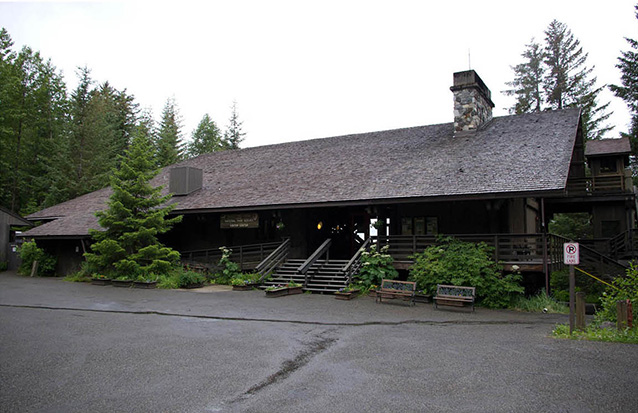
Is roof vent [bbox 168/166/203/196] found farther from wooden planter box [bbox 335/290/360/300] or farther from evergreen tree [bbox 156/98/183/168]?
evergreen tree [bbox 156/98/183/168]

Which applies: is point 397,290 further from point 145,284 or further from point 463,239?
point 145,284

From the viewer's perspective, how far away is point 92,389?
5.38m

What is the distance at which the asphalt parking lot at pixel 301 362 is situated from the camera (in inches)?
196

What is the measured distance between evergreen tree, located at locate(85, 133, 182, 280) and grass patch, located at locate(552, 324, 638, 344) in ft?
44.8

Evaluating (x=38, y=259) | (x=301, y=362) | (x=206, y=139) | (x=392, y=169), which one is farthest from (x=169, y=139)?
(x=301, y=362)

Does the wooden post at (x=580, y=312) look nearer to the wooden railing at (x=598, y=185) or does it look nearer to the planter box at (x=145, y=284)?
the planter box at (x=145, y=284)

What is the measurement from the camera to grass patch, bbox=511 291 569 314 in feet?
38.3

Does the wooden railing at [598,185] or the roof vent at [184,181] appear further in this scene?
the wooden railing at [598,185]

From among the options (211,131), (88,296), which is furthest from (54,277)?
(211,131)

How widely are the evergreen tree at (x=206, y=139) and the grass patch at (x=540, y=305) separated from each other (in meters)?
39.1

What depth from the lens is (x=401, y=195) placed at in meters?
14.4

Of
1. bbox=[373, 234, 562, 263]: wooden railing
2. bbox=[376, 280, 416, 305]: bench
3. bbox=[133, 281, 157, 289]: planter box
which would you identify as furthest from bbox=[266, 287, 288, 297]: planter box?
bbox=[133, 281, 157, 289]: planter box

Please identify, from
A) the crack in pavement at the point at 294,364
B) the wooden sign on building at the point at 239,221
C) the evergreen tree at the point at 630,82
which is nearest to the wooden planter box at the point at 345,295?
the crack in pavement at the point at 294,364

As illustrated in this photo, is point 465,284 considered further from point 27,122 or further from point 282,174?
point 27,122
